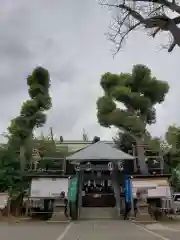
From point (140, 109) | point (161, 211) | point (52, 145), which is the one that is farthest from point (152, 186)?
point (52, 145)

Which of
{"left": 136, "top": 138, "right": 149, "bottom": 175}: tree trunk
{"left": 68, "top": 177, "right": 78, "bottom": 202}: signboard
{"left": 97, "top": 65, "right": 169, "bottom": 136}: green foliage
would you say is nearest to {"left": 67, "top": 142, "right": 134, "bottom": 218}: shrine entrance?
{"left": 68, "top": 177, "right": 78, "bottom": 202}: signboard

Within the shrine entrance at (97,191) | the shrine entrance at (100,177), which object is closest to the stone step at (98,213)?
the shrine entrance at (100,177)

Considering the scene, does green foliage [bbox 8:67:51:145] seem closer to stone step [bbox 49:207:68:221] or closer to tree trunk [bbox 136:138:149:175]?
tree trunk [bbox 136:138:149:175]

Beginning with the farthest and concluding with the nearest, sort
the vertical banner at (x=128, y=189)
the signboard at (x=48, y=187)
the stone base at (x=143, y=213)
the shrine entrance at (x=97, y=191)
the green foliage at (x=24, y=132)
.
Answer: the green foliage at (x=24, y=132)
the shrine entrance at (x=97, y=191)
the vertical banner at (x=128, y=189)
the signboard at (x=48, y=187)
the stone base at (x=143, y=213)

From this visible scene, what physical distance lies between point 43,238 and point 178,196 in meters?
21.6

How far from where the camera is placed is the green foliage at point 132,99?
31.4m

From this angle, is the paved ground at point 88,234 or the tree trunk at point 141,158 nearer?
the paved ground at point 88,234

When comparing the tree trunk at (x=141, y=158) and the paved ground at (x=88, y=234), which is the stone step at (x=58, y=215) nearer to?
the paved ground at (x=88, y=234)

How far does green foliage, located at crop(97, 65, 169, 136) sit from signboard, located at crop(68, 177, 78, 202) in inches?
294

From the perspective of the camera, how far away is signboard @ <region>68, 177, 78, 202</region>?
80.9ft

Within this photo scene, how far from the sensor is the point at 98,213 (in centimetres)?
2600

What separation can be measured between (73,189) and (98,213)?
236 cm

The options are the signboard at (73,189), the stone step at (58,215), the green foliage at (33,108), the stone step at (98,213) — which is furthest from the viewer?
the green foliage at (33,108)

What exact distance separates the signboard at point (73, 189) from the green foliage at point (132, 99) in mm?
7459
